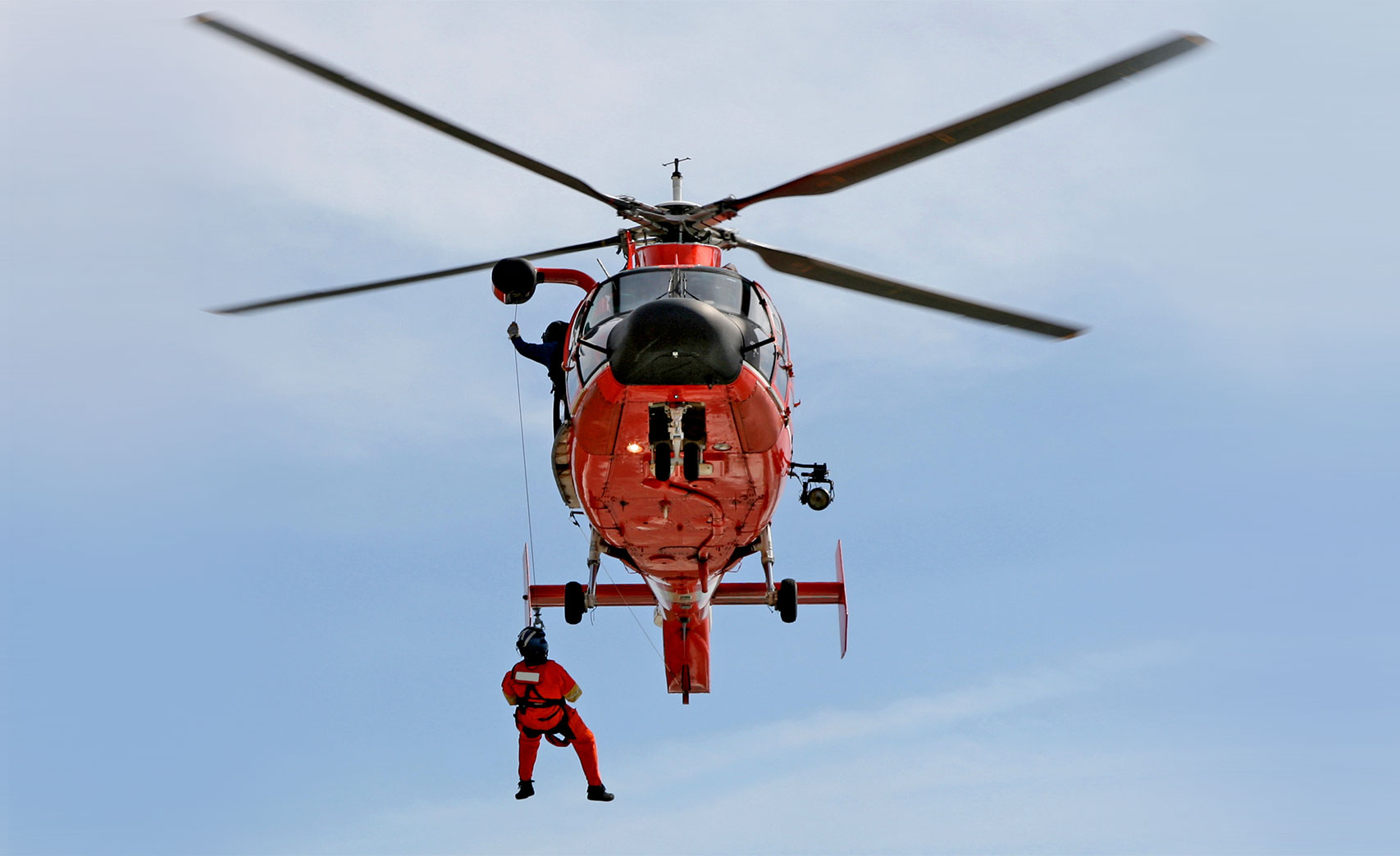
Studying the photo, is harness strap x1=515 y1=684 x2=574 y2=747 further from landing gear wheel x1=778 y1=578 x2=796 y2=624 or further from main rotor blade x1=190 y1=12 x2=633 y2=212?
main rotor blade x1=190 y1=12 x2=633 y2=212

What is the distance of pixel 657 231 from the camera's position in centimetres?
1911

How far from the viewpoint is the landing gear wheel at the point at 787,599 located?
19.7m

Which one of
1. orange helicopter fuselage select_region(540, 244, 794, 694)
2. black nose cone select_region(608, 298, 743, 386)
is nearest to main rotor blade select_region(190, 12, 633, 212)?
orange helicopter fuselage select_region(540, 244, 794, 694)

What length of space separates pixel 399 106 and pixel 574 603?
670cm

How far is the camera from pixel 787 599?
19703mm

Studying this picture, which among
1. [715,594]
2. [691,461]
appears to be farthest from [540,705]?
[691,461]

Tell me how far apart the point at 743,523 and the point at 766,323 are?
88.6 inches

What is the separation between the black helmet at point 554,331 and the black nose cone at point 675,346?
10.1 ft

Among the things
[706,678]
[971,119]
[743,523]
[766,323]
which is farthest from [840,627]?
[971,119]

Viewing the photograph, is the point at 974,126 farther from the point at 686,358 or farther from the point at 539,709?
the point at 539,709

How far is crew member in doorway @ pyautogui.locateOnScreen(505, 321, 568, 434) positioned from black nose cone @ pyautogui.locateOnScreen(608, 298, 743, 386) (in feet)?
7.47

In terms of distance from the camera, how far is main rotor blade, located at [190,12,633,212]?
50.1ft

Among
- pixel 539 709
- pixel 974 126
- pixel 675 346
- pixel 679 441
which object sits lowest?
pixel 539 709

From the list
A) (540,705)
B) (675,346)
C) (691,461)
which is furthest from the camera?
(540,705)
